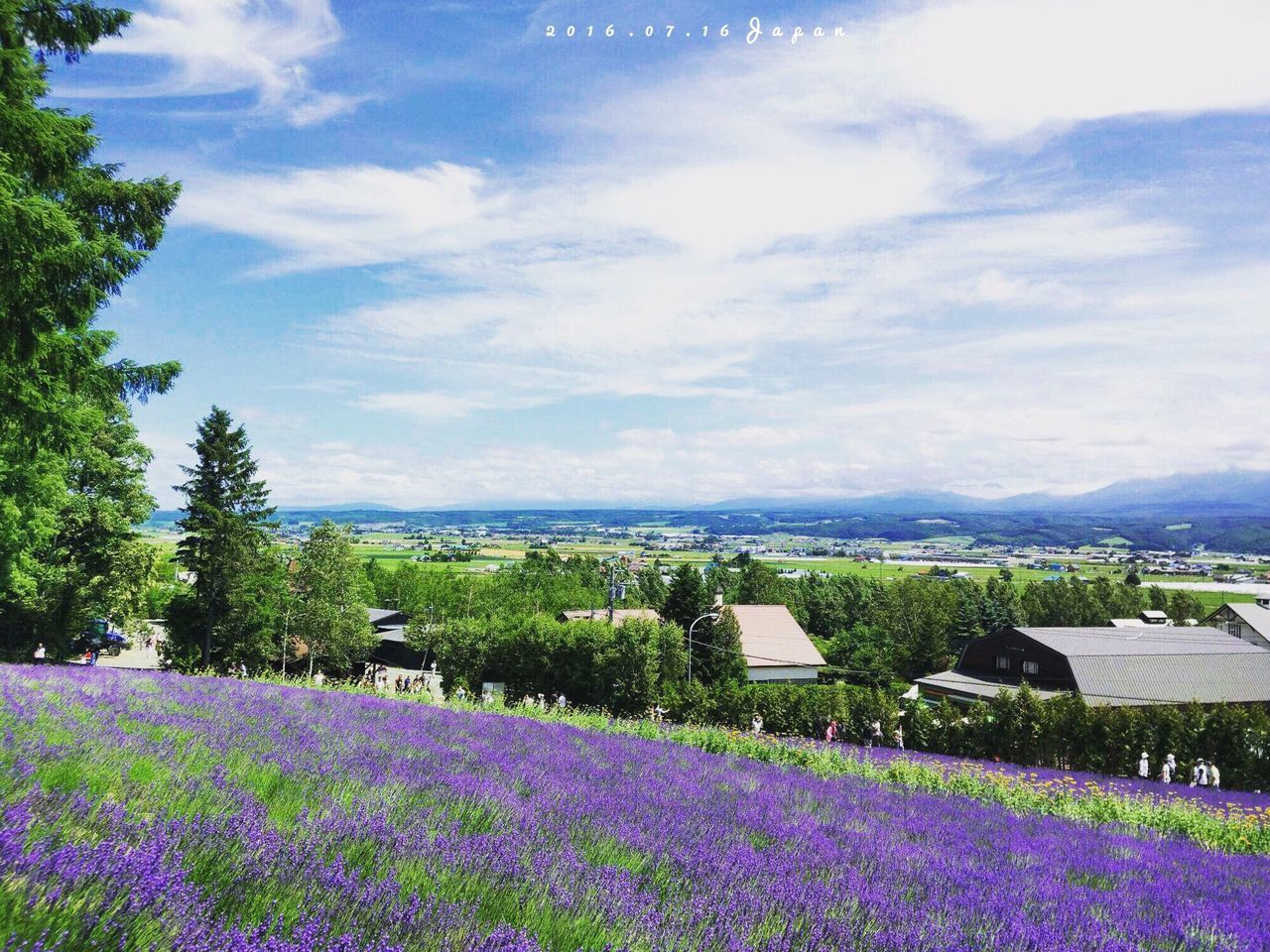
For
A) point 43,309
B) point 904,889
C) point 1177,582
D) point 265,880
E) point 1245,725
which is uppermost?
point 43,309

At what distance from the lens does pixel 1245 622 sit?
64625 millimetres

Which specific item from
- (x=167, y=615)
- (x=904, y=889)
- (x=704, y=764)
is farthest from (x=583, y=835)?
(x=167, y=615)

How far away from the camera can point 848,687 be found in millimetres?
54281

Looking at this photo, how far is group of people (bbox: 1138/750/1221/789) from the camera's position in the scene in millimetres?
22125

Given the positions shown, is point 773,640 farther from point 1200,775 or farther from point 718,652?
point 1200,775

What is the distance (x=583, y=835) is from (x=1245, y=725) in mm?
27316

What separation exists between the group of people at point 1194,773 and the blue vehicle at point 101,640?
45.4 m

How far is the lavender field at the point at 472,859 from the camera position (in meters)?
2.52

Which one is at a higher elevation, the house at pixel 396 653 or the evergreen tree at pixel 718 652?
the evergreen tree at pixel 718 652

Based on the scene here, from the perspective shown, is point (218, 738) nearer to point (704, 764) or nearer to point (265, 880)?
point (265, 880)

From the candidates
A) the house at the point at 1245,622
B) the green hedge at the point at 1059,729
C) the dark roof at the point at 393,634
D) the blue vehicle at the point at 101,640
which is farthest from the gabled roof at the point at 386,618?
the house at the point at 1245,622

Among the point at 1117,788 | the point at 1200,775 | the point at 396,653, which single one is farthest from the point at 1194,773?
the point at 396,653

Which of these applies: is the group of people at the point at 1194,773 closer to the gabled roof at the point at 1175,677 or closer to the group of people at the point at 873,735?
the group of people at the point at 873,735

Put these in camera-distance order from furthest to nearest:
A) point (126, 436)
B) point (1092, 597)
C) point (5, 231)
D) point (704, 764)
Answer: point (1092, 597) < point (126, 436) < point (704, 764) < point (5, 231)
